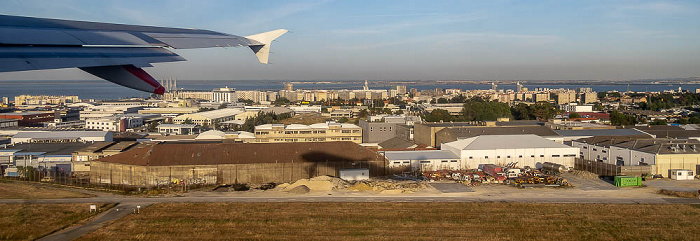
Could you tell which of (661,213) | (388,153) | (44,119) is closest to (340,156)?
(388,153)

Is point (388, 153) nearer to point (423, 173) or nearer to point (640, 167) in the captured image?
point (423, 173)

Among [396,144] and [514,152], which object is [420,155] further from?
[396,144]

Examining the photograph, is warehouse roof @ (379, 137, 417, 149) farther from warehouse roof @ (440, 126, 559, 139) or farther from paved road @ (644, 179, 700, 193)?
paved road @ (644, 179, 700, 193)

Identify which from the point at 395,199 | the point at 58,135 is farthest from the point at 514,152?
the point at 58,135

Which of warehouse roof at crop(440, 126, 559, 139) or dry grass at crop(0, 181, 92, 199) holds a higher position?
warehouse roof at crop(440, 126, 559, 139)

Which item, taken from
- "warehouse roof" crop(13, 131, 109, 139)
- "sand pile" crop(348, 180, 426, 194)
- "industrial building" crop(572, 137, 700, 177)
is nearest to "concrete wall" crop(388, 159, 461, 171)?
"sand pile" crop(348, 180, 426, 194)

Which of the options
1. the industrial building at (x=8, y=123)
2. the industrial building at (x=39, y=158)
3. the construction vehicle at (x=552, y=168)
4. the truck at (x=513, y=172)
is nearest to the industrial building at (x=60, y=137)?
the industrial building at (x=39, y=158)
